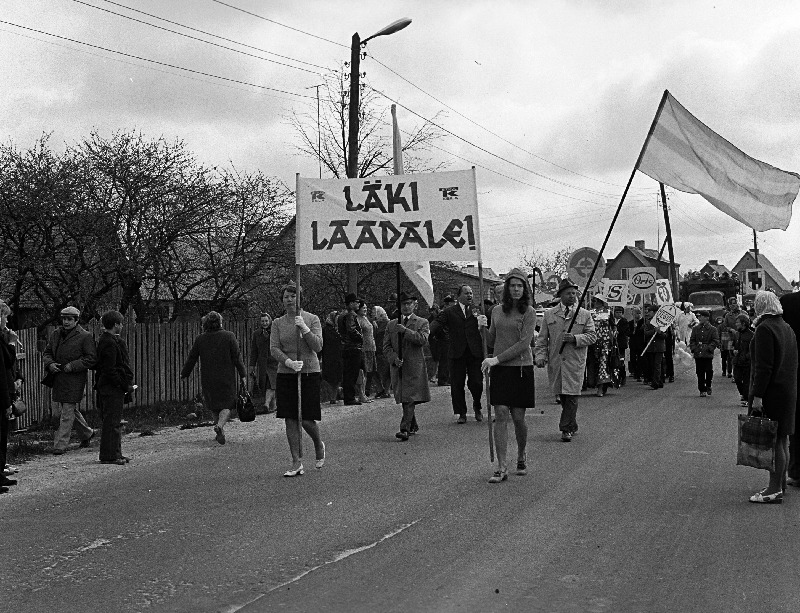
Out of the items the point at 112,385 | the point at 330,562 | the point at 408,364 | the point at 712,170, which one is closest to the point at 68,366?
the point at 112,385

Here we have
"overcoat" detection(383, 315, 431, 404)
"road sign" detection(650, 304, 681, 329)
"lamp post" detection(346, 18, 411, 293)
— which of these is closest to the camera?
"overcoat" detection(383, 315, 431, 404)

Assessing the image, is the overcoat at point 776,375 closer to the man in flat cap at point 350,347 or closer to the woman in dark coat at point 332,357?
the man in flat cap at point 350,347

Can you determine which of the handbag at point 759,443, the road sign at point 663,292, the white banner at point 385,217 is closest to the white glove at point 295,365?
the white banner at point 385,217

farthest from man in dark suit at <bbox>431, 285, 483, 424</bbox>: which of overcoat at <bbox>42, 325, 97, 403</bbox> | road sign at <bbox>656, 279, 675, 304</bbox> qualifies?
road sign at <bbox>656, 279, 675, 304</bbox>

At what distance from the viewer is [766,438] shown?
8.02 m

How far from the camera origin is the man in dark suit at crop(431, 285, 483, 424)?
584 inches

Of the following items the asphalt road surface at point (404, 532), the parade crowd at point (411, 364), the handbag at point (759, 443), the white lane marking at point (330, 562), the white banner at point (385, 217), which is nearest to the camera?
the white lane marking at point (330, 562)

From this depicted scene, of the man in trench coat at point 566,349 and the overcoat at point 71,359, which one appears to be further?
the man in trench coat at point 566,349

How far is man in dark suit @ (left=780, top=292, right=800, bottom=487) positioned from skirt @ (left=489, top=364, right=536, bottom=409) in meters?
2.33

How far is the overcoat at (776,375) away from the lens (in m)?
8.27

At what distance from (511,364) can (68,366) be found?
5.56 m

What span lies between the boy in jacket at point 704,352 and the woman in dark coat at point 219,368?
9676 mm

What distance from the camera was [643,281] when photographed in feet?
92.2

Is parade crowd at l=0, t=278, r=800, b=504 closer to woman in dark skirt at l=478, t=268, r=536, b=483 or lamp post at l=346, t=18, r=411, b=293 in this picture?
woman in dark skirt at l=478, t=268, r=536, b=483
